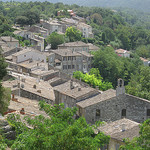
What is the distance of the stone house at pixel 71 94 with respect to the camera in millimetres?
33469

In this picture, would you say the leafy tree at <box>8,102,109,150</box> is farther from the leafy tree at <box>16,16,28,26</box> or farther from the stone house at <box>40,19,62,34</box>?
the stone house at <box>40,19,62,34</box>

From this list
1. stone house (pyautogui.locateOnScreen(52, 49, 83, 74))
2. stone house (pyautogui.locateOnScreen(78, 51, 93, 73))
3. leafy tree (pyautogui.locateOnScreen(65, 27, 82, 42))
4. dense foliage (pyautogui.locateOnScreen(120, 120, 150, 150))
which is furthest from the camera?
leafy tree (pyautogui.locateOnScreen(65, 27, 82, 42))

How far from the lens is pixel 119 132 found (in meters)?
24.2

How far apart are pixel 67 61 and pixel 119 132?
3890 centimetres

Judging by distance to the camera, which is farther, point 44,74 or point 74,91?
point 44,74

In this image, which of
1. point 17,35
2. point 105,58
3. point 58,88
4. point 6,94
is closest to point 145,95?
point 58,88

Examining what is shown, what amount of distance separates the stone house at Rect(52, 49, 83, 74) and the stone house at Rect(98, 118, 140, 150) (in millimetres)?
35767

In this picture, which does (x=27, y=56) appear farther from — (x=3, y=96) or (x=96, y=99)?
(x=3, y=96)

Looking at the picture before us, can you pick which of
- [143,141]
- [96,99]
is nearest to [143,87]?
[96,99]

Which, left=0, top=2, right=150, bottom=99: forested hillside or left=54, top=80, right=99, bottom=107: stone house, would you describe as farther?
left=0, top=2, right=150, bottom=99: forested hillside

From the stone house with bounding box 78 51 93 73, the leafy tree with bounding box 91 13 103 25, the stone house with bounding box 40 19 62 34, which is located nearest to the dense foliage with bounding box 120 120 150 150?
the stone house with bounding box 78 51 93 73

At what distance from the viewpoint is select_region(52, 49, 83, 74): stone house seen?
202 ft

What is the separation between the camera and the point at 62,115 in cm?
1816

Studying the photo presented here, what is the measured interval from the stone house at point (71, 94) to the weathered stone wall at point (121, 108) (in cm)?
243
